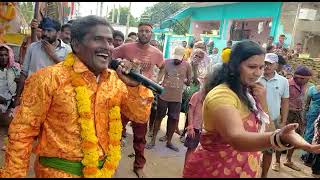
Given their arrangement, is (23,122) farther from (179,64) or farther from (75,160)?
(179,64)

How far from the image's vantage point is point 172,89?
595 centimetres

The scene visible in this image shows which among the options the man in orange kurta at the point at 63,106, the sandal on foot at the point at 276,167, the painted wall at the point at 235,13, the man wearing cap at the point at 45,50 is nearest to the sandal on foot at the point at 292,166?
the sandal on foot at the point at 276,167

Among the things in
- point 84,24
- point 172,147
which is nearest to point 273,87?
point 172,147

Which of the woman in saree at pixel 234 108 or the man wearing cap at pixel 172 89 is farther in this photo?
the man wearing cap at pixel 172 89

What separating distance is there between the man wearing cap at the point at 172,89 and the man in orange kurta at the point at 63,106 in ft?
12.4

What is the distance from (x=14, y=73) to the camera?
560cm

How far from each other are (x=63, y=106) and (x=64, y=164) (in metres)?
0.30

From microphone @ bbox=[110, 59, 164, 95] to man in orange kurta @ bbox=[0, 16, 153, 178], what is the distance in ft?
0.46

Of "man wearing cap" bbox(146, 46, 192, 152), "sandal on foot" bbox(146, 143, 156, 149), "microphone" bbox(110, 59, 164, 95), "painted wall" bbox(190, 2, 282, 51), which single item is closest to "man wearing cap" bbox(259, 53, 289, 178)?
"man wearing cap" bbox(146, 46, 192, 152)

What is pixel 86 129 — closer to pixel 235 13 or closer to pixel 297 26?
pixel 297 26

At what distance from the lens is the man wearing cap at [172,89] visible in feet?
19.5

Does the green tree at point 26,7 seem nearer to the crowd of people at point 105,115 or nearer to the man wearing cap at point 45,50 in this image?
the man wearing cap at point 45,50

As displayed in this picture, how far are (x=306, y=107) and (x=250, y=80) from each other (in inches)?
176

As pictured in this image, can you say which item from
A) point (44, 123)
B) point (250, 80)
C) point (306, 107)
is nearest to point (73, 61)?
point (44, 123)
